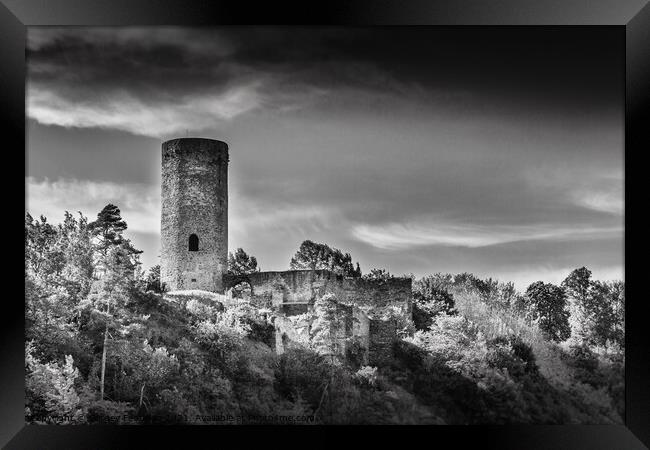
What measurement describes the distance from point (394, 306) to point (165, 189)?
11.3ft

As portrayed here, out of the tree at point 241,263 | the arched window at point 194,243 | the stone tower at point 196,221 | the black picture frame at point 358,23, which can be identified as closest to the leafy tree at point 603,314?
the black picture frame at point 358,23

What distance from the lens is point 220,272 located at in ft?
35.5

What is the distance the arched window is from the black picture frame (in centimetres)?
301

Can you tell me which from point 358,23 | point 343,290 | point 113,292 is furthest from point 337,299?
point 358,23

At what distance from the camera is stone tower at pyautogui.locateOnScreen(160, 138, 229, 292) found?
10.5m

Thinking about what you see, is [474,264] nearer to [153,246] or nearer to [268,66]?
[268,66]

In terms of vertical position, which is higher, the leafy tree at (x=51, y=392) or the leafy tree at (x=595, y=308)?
the leafy tree at (x=595, y=308)

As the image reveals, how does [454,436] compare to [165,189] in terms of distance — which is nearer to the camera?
[454,436]

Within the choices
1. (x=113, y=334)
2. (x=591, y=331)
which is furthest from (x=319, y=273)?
(x=591, y=331)

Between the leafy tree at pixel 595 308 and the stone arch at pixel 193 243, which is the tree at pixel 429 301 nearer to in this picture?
the leafy tree at pixel 595 308

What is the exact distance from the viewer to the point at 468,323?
978 cm

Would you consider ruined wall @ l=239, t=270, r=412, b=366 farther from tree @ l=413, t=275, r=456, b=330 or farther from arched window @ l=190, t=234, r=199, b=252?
arched window @ l=190, t=234, r=199, b=252

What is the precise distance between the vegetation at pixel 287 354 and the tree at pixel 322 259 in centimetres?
5

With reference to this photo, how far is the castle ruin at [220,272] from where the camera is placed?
10.0 metres
